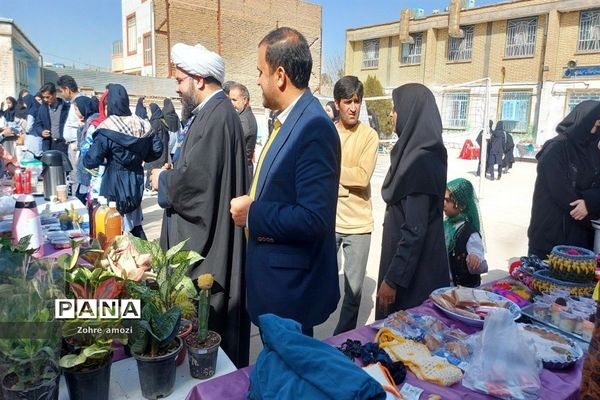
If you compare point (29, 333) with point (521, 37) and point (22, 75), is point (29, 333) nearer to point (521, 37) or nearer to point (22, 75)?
point (22, 75)

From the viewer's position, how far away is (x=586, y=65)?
805 inches

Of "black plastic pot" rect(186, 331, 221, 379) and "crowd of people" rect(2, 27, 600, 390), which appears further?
"crowd of people" rect(2, 27, 600, 390)

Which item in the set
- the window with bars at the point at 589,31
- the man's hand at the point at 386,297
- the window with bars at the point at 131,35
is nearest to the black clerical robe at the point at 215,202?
the man's hand at the point at 386,297

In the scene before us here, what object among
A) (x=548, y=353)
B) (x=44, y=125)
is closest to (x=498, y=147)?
(x=44, y=125)

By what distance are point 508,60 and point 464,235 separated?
2458 centimetres

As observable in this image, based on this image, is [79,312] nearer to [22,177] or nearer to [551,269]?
[551,269]

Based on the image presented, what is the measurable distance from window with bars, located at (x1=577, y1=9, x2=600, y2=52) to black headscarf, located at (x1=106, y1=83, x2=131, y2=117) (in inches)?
927

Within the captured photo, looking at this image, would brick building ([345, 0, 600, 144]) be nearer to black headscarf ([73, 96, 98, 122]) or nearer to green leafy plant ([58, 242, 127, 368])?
black headscarf ([73, 96, 98, 122])

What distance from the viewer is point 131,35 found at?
28688 mm

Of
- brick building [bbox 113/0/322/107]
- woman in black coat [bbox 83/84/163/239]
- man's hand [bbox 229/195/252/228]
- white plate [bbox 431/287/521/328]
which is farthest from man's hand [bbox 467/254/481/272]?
brick building [bbox 113/0/322/107]

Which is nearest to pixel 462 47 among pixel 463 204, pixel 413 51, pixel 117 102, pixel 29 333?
pixel 413 51

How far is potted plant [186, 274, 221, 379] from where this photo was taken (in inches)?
50.4

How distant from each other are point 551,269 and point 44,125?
7519 mm

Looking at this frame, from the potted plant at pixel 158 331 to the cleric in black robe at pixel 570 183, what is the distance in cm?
252
